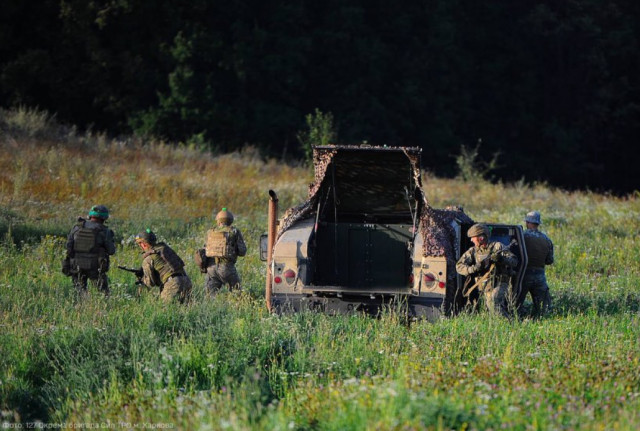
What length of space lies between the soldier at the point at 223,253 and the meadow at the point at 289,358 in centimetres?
45

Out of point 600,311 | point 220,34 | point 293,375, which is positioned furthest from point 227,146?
point 293,375

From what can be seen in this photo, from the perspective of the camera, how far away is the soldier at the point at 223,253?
1314 centimetres

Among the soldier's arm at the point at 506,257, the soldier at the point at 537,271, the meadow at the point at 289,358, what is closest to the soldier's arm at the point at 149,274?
the meadow at the point at 289,358

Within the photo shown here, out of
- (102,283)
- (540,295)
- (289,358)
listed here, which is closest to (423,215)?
(540,295)

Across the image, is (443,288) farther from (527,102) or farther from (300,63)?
(527,102)

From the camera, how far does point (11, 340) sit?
32.2ft

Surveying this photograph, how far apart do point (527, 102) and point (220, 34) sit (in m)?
17.5

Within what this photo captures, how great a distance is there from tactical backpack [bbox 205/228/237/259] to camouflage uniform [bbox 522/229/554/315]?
12.8 feet

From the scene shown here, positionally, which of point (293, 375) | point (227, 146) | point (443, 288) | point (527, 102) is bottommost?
point (293, 375)

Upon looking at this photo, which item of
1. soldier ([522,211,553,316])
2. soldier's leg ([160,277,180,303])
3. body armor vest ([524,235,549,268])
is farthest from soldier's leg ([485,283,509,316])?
soldier's leg ([160,277,180,303])

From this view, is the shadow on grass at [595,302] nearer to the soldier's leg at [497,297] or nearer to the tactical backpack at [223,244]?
the soldier's leg at [497,297]

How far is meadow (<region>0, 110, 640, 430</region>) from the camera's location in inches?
280

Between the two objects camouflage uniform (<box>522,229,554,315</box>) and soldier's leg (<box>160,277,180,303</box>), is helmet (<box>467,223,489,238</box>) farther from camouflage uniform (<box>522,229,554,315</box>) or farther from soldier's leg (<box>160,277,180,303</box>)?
soldier's leg (<box>160,277,180,303</box>)

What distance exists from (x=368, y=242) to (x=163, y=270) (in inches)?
106
